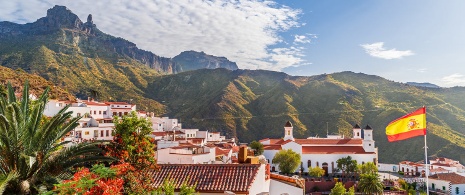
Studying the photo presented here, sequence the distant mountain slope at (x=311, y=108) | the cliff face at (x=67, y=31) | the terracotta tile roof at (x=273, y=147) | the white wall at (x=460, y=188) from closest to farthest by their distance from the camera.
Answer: the white wall at (x=460, y=188) → the terracotta tile roof at (x=273, y=147) → the distant mountain slope at (x=311, y=108) → the cliff face at (x=67, y=31)

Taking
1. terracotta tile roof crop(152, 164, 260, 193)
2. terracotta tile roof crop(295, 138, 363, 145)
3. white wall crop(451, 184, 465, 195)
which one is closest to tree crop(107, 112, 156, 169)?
terracotta tile roof crop(152, 164, 260, 193)

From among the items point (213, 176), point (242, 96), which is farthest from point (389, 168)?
point (242, 96)

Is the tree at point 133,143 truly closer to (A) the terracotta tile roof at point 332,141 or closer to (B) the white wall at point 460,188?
(B) the white wall at point 460,188

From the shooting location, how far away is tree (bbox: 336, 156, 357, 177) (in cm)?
5803

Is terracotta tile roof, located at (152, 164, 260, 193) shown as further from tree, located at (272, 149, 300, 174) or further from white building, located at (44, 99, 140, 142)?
tree, located at (272, 149, 300, 174)

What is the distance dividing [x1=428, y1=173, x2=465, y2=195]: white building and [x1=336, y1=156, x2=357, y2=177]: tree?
1085 centimetres

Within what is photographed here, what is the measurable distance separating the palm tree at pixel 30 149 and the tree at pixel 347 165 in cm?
5242

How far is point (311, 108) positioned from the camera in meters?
114

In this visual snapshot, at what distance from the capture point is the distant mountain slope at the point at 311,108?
275 ft

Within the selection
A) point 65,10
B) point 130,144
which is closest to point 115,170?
point 130,144

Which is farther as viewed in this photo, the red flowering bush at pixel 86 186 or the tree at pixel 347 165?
the tree at pixel 347 165

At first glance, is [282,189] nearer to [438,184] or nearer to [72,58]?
[438,184]

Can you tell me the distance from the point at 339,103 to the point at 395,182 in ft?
207

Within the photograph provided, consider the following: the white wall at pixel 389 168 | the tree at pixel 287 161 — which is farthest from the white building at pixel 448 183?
the tree at pixel 287 161
